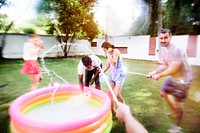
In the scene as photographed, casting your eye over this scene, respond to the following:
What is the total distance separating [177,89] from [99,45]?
0.65 m

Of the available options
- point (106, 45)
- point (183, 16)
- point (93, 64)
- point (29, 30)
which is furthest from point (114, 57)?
point (29, 30)

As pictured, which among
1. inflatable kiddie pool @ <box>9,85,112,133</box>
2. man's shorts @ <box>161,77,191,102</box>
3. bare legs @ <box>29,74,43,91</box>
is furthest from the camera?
bare legs @ <box>29,74,43,91</box>

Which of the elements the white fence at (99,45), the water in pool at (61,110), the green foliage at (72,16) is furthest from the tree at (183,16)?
the water in pool at (61,110)

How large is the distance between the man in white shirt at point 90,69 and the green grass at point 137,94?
7 cm

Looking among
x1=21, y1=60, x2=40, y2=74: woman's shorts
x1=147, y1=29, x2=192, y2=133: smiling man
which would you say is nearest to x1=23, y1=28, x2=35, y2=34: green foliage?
x1=21, y1=60, x2=40, y2=74: woman's shorts

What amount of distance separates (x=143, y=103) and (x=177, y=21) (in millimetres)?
858

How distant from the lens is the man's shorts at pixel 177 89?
4.54 feet

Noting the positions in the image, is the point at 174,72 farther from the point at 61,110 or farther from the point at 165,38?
the point at 61,110

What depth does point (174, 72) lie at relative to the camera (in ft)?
4.40

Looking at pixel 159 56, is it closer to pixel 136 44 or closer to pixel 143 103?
pixel 136 44

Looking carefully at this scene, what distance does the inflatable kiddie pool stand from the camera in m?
1.14

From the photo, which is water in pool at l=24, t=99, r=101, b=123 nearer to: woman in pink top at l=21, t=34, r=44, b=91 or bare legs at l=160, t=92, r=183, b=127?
woman in pink top at l=21, t=34, r=44, b=91

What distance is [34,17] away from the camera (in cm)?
149

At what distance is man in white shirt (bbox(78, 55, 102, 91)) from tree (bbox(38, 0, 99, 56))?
194 mm
